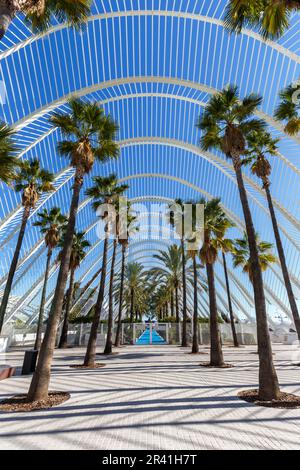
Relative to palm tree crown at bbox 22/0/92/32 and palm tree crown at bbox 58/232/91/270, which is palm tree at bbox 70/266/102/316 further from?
palm tree crown at bbox 22/0/92/32

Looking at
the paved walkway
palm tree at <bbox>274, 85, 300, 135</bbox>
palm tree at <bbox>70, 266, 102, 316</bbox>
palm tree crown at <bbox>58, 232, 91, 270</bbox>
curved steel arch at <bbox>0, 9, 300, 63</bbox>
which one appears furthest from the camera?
palm tree at <bbox>70, 266, 102, 316</bbox>

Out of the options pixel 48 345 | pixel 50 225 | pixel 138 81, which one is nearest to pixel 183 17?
pixel 138 81

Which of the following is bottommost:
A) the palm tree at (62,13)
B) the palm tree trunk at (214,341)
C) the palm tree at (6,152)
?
the palm tree trunk at (214,341)

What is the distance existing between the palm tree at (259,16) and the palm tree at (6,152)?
25.2 feet

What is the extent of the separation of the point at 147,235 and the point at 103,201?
1526 inches

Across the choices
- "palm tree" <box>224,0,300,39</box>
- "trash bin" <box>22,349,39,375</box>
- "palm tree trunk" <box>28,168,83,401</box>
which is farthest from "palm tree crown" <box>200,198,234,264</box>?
"palm tree" <box>224,0,300,39</box>

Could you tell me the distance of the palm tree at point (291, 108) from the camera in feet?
49.7

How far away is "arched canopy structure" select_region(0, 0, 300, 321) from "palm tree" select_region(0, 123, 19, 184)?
13.9 ft

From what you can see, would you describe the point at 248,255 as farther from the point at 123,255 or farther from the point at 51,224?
the point at 51,224

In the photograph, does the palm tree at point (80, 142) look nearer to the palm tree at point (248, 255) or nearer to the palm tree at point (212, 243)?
the palm tree at point (212, 243)

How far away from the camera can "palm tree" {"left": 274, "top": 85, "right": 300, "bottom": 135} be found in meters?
15.2

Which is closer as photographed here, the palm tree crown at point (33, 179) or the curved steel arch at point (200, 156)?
the palm tree crown at point (33, 179)

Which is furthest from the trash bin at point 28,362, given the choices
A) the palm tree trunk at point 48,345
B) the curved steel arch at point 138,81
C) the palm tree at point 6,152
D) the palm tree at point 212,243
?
the curved steel arch at point 138,81
